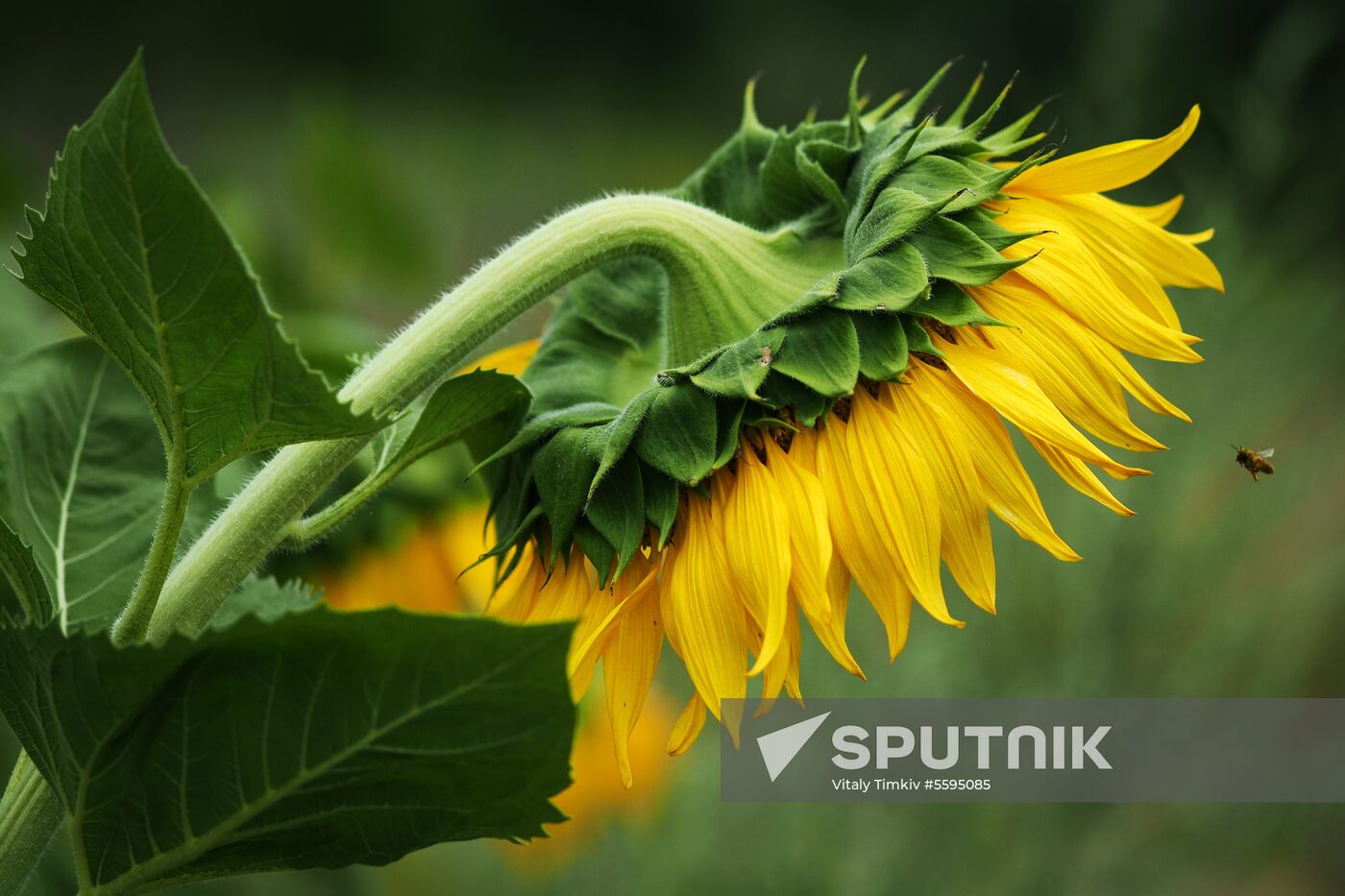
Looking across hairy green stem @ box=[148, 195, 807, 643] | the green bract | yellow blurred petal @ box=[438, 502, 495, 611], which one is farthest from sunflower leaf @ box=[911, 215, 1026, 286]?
yellow blurred petal @ box=[438, 502, 495, 611]

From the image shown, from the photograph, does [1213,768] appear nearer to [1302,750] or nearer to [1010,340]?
[1302,750]

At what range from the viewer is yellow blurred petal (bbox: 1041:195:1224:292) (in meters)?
0.54

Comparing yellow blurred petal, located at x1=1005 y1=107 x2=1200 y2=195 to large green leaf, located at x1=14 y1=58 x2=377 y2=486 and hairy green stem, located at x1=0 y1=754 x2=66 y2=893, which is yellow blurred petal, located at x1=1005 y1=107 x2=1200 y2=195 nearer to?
large green leaf, located at x1=14 y1=58 x2=377 y2=486

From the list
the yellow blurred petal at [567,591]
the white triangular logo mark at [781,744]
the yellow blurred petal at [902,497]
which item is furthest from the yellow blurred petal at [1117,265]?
the white triangular logo mark at [781,744]

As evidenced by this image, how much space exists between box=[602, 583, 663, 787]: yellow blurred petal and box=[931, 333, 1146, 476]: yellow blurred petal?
14 cm

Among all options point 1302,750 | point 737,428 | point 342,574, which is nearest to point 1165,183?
point 1302,750

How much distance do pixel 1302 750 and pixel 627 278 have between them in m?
1.43

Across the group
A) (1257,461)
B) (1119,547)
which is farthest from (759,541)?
(1119,547)

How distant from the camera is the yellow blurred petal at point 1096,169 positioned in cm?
53

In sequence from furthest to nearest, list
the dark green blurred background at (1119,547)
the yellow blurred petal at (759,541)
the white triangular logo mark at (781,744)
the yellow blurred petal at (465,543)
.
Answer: the dark green blurred background at (1119,547) < the yellow blurred petal at (465,543) < the white triangular logo mark at (781,744) < the yellow blurred petal at (759,541)

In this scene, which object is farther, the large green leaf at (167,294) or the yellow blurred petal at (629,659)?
the yellow blurred petal at (629,659)

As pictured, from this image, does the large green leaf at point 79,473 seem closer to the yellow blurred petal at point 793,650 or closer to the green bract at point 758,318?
the green bract at point 758,318

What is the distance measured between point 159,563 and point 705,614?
0.18 meters

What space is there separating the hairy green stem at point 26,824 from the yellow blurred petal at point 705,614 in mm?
208
